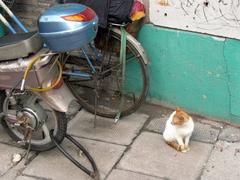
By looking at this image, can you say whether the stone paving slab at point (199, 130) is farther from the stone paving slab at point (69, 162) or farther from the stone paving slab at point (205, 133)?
the stone paving slab at point (69, 162)

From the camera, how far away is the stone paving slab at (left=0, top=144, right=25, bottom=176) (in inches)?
169

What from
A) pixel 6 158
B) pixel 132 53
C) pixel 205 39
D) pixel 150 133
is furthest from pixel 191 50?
pixel 6 158

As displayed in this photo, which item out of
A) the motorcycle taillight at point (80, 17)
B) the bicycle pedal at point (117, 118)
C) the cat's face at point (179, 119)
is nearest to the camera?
the motorcycle taillight at point (80, 17)

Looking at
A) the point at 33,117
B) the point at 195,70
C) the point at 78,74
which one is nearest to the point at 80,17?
the point at 33,117

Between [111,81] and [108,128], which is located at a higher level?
[111,81]

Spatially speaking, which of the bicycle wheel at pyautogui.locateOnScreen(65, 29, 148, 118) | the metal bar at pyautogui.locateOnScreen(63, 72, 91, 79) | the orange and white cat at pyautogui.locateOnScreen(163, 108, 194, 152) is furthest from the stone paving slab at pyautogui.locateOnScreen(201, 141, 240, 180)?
the metal bar at pyautogui.locateOnScreen(63, 72, 91, 79)

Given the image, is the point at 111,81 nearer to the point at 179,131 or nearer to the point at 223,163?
the point at 179,131

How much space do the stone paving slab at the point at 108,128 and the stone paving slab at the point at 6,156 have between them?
2.00ft

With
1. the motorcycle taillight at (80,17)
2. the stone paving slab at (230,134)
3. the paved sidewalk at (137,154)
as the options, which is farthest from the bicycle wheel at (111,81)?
the motorcycle taillight at (80,17)

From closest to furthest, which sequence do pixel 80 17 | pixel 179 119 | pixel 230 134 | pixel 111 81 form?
pixel 80 17
pixel 179 119
pixel 230 134
pixel 111 81

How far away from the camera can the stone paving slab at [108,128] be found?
472cm

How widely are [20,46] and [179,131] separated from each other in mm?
1658

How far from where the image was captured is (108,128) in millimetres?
4898

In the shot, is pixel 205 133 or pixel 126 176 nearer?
pixel 126 176
